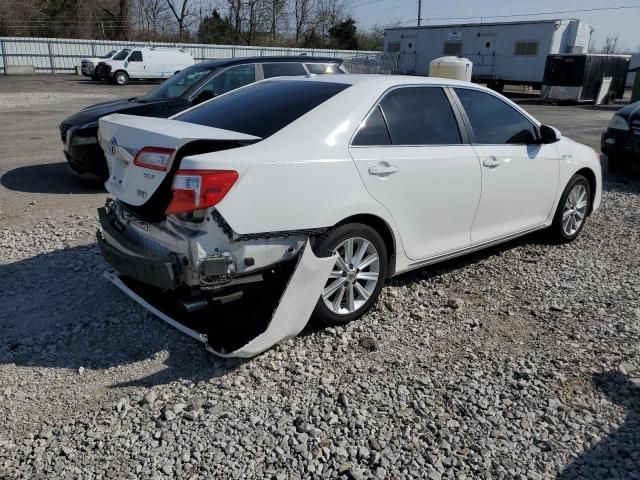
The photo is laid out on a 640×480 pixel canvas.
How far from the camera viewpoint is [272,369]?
3.43 m

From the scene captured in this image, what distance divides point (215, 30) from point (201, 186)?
2334 inches

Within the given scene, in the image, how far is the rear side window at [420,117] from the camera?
4.01 meters

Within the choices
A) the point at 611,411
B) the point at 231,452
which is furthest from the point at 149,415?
the point at 611,411

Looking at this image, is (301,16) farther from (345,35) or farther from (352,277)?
(352,277)

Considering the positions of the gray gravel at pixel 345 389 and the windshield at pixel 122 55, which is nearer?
the gray gravel at pixel 345 389

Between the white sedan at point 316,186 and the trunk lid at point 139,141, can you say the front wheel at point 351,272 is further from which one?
the trunk lid at point 139,141

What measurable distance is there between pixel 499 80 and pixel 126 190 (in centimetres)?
3312

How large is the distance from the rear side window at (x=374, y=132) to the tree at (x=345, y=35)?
60.2 metres

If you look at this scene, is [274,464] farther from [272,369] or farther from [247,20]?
[247,20]

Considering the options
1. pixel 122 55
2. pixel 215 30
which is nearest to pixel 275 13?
pixel 215 30

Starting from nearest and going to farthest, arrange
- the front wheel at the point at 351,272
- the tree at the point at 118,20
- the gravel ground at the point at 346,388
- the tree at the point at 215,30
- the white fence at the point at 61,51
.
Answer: the gravel ground at the point at 346,388 → the front wheel at the point at 351,272 → the white fence at the point at 61,51 → the tree at the point at 118,20 → the tree at the point at 215,30

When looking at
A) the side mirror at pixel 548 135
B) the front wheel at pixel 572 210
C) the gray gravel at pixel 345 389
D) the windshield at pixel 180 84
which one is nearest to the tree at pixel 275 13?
the windshield at pixel 180 84

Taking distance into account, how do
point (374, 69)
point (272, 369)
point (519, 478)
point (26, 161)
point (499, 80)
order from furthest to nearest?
point (374, 69) < point (499, 80) < point (26, 161) < point (272, 369) < point (519, 478)

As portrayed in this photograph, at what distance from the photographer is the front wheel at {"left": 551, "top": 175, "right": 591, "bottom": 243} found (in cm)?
560
